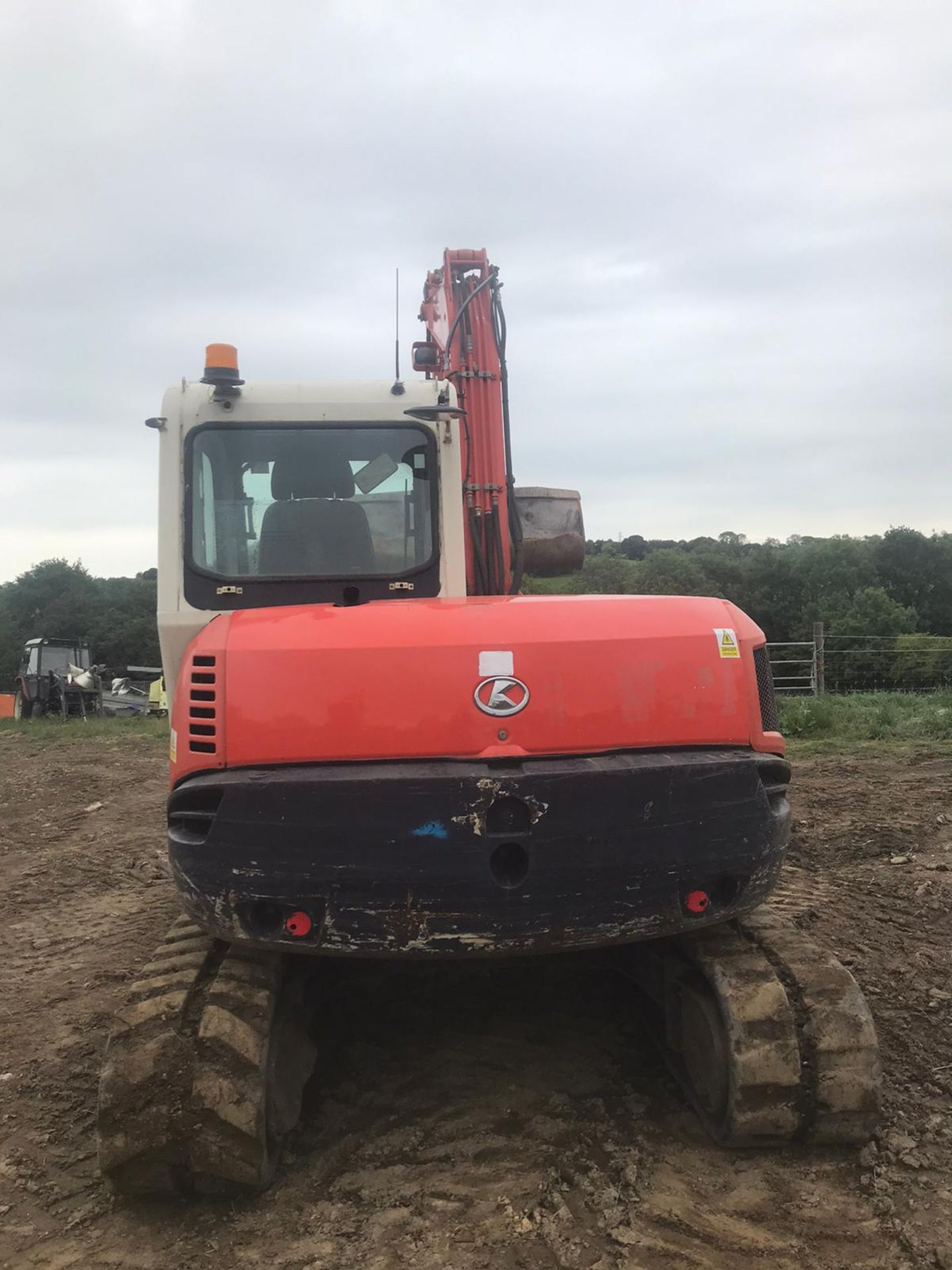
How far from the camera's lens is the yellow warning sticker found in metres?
3.09

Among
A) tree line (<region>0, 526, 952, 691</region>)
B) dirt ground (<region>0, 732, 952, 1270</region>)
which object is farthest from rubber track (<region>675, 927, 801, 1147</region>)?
tree line (<region>0, 526, 952, 691</region>)

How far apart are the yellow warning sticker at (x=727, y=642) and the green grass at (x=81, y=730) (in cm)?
1485

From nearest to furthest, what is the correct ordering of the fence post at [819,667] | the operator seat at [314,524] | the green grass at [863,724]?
the operator seat at [314,524], the green grass at [863,724], the fence post at [819,667]

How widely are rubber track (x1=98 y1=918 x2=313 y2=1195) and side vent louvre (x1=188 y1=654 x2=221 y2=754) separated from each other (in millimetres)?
797

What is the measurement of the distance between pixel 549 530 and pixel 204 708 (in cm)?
227

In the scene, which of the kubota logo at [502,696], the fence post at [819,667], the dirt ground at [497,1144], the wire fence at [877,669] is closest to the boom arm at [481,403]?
the kubota logo at [502,696]

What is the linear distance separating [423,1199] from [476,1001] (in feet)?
4.38

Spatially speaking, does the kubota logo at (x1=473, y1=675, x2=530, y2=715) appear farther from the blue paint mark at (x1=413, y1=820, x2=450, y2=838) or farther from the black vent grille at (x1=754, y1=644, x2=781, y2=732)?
the black vent grille at (x1=754, y1=644, x2=781, y2=732)

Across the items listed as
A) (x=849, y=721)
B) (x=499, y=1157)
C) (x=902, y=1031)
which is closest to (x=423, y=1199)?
(x=499, y=1157)

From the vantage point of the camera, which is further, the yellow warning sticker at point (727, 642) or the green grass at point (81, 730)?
the green grass at point (81, 730)

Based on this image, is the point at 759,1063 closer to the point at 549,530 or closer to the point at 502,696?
the point at 502,696

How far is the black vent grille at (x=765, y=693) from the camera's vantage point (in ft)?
10.7

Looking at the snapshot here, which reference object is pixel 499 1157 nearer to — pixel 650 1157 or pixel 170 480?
pixel 650 1157

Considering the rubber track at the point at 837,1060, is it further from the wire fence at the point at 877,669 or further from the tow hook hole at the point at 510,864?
the wire fence at the point at 877,669
